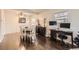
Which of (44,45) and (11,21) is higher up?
(11,21)

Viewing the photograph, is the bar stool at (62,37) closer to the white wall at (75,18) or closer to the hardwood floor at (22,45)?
the hardwood floor at (22,45)

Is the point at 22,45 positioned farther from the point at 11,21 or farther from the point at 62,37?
the point at 62,37

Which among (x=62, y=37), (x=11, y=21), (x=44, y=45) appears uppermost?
(x=11, y=21)

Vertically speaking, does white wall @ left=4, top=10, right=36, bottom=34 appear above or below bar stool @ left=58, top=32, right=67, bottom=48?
above

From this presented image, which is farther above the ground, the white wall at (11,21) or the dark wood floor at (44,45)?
the white wall at (11,21)

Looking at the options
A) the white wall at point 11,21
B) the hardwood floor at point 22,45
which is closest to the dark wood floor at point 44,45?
the hardwood floor at point 22,45

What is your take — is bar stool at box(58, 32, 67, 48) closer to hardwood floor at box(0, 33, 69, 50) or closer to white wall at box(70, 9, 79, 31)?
hardwood floor at box(0, 33, 69, 50)

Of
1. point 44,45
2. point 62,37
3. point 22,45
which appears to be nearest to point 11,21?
point 22,45

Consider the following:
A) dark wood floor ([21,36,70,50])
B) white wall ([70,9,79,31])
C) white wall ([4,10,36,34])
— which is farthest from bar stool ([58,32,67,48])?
white wall ([4,10,36,34])

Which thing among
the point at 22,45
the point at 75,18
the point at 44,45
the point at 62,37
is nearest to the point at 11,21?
the point at 22,45
